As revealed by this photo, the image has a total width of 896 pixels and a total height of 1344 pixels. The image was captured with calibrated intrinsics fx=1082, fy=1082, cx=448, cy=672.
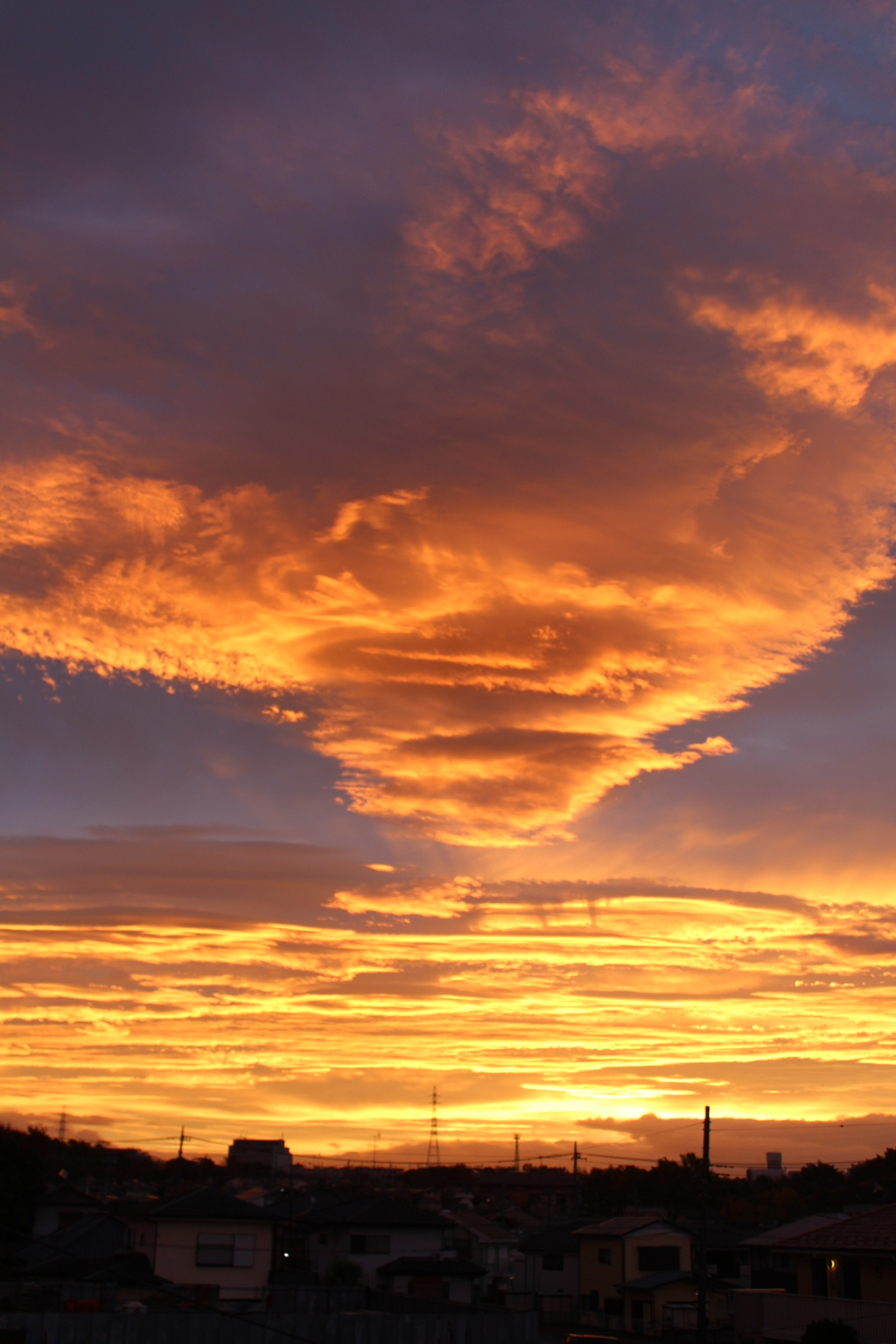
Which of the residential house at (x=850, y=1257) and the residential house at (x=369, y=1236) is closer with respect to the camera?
the residential house at (x=850, y=1257)

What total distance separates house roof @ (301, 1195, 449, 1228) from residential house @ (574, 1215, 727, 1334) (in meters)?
11.0

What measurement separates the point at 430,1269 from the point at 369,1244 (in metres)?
6.14

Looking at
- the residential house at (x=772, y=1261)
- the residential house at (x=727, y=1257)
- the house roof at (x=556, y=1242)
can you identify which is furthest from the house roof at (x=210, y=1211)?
the residential house at (x=727, y=1257)

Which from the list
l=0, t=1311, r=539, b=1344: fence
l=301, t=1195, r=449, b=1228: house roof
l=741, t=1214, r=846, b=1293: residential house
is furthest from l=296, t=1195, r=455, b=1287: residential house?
l=0, t=1311, r=539, b=1344: fence

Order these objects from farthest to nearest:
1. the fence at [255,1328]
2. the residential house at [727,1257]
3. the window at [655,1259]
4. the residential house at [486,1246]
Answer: the residential house at [486,1246]
the residential house at [727,1257]
the window at [655,1259]
the fence at [255,1328]

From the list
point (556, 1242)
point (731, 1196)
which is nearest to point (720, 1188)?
point (731, 1196)

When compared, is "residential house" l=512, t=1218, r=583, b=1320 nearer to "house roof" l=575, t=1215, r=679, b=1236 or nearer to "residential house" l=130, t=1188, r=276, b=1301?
"house roof" l=575, t=1215, r=679, b=1236

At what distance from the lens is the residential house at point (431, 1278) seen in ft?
202

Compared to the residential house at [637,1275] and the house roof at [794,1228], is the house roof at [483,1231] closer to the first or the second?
the residential house at [637,1275]

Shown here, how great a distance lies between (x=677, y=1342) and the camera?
56.8m

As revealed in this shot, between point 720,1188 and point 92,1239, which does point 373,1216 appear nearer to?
point 92,1239

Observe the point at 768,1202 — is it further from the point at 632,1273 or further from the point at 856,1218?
the point at 856,1218

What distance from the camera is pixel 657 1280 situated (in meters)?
63.8

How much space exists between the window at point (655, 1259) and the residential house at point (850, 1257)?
29.4 meters
